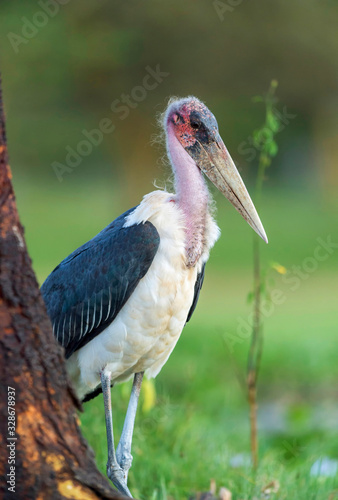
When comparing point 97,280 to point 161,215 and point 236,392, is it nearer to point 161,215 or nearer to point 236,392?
point 161,215

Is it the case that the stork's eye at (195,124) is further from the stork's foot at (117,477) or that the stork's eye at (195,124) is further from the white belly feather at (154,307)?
the stork's foot at (117,477)

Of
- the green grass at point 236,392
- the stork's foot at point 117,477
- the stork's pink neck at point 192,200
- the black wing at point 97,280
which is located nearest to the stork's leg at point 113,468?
the stork's foot at point 117,477

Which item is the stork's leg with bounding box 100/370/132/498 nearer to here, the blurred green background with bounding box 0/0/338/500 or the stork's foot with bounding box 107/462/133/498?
A: the stork's foot with bounding box 107/462/133/498

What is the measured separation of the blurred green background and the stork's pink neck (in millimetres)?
334

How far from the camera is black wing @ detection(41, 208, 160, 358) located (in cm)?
367

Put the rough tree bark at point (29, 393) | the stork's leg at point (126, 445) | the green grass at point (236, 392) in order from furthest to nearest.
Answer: the green grass at point (236, 392)
the stork's leg at point (126, 445)
the rough tree bark at point (29, 393)

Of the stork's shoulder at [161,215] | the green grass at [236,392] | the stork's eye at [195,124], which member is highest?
the stork's eye at [195,124]

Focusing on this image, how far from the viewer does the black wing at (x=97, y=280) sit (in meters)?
3.67

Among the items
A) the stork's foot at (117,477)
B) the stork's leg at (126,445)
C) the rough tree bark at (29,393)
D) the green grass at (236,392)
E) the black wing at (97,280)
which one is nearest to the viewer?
the rough tree bark at (29,393)

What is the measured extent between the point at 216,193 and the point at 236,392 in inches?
159

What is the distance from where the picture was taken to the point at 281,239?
16922mm

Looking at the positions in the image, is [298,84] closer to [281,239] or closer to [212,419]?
[281,239]

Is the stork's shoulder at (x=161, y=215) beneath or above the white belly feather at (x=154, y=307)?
above

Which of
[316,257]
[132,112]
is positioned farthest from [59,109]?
[316,257]
